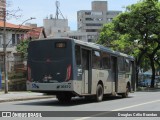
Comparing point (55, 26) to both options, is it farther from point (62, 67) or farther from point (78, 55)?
point (62, 67)

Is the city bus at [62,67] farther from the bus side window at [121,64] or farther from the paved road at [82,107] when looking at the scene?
the bus side window at [121,64]

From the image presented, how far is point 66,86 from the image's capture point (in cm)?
2141

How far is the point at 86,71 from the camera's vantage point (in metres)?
23.1

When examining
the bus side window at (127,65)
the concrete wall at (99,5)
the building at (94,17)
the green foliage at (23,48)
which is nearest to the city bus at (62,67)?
the bus side window at (127,65)

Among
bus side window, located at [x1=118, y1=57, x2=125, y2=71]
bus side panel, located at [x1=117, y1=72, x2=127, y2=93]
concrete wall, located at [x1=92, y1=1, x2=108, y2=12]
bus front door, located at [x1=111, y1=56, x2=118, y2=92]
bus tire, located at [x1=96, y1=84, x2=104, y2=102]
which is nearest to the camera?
bus tire, located at [x1=96, y1=84, x2=104, y2=102]

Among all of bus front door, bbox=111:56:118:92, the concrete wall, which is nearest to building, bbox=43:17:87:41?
the concrete wall

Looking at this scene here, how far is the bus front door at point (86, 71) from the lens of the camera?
2275cm

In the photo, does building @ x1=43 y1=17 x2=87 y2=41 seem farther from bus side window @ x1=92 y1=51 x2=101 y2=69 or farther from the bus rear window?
the bus rear window

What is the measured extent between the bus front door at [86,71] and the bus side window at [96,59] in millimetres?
540

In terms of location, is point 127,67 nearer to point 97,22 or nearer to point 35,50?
point 35,50

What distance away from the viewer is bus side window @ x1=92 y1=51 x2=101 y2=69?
78.3 feet

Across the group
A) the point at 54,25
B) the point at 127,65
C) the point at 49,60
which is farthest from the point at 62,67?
the point at 54,25

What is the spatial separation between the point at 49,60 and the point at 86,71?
7.38 feet

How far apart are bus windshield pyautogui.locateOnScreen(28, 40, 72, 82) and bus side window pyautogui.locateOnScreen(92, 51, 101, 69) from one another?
265 cm
